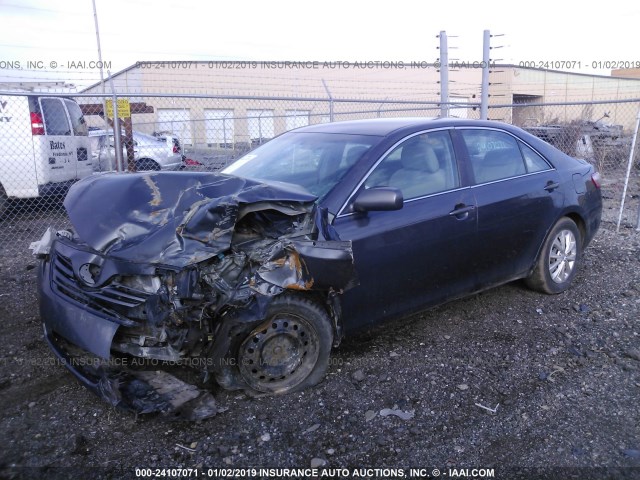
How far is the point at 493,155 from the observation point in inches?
176

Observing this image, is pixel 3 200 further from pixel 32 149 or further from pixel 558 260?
pixel 558 260

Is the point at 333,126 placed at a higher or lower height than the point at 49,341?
higher

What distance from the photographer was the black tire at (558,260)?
483cm

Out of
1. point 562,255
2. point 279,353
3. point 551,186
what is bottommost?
point 279,353

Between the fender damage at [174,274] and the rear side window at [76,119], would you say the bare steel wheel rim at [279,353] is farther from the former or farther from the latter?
the rear side window at [76,119]

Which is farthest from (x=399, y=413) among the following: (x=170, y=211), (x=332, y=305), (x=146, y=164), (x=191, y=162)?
(x=146, y=164)

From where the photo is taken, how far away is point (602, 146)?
1235 centimetres

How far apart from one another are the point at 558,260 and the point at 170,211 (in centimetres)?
367

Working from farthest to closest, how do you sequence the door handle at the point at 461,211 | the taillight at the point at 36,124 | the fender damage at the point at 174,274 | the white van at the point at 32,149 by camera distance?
1. the taillight at the point at 36,124
2. the white van at the point at 32,149
3. the door handle at the point at 461,211
4. the fender damage at the point at 174,274

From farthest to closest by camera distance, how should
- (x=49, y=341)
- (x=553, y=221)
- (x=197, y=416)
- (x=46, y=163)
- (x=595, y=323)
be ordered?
1. (x=46, y=163)
2. (x=553, y=221)
3. (x=595, y=323)
4. (x=49, y=341)
5. (x=197, y=416)

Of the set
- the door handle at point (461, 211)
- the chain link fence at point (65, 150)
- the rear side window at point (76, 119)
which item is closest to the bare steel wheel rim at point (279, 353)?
the door handle at point (461, 211)

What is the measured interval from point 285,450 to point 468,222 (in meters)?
2.17

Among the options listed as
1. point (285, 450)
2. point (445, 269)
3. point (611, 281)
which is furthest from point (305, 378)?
point (611, 281)

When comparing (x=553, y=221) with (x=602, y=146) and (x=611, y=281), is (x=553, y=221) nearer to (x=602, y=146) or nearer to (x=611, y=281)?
(x=611, y=281)
